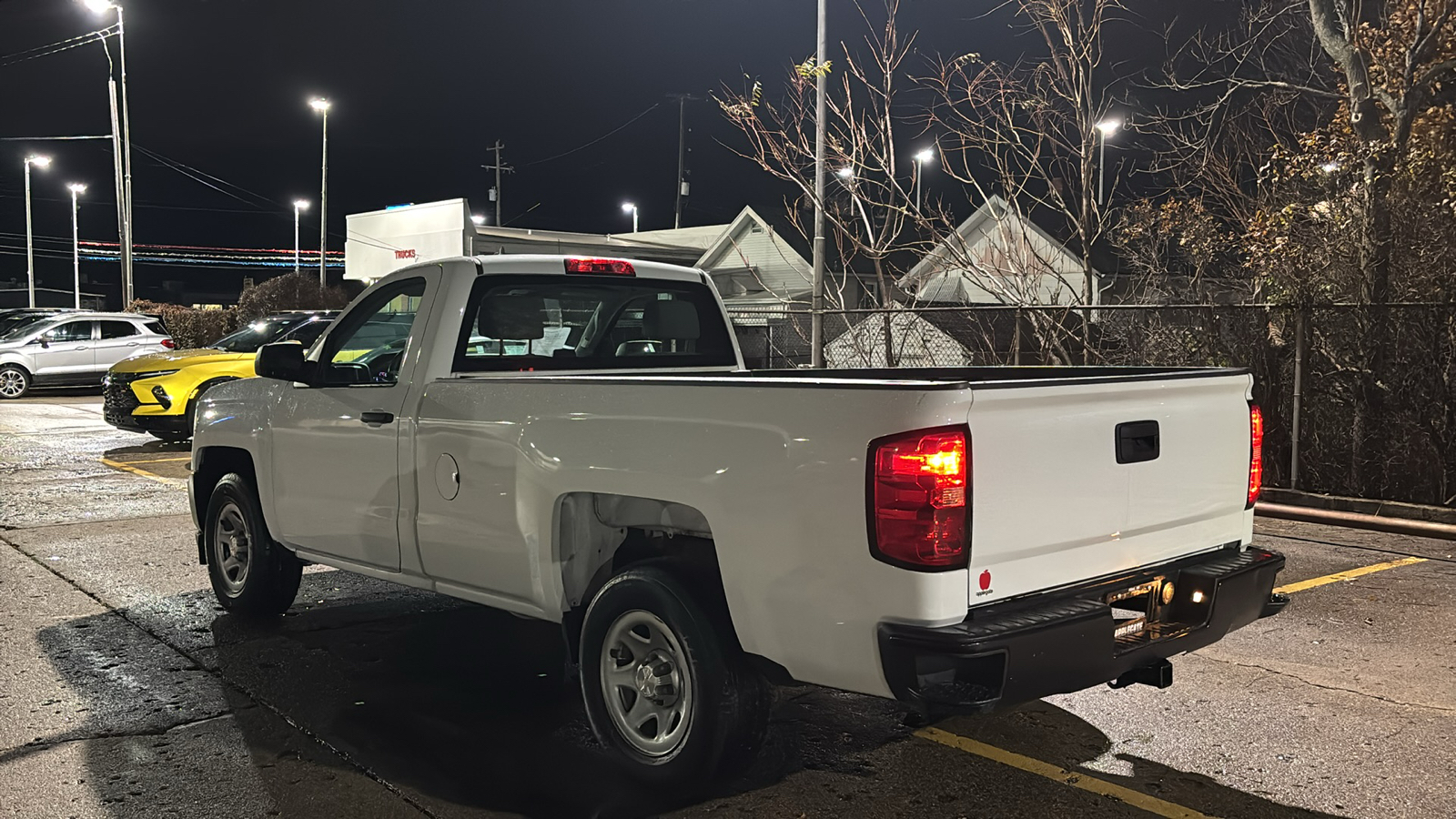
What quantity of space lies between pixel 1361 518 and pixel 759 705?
8577mm

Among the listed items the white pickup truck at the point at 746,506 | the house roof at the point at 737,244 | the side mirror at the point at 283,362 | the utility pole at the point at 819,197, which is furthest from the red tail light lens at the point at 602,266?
the house roof at the point at 737,244

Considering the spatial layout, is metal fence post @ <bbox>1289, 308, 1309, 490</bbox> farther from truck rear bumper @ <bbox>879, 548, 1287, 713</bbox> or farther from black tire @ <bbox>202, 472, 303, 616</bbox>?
black tire @ <bbox>202, 472, 303, 616</bbox>

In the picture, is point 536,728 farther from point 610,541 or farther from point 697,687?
point 697,687

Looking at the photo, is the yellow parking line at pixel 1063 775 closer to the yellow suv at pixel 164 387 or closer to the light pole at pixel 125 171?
the yellow suv at pixel 164 387

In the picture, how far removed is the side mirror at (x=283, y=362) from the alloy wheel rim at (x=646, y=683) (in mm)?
2422

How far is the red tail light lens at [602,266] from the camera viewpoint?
577cm

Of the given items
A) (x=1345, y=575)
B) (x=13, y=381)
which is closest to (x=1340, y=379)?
(x=1345, y=575)

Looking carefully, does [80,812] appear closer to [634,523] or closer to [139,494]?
[634,523]

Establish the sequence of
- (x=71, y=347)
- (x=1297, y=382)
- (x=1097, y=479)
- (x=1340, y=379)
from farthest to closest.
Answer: (x=71, y=347), (x=1340, y=379), (x=1297, y=382), (x=1097, y=479)

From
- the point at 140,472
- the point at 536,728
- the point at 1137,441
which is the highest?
the point at 1137,441

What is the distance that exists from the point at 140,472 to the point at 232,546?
24.6 ft

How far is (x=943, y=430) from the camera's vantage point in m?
3.45

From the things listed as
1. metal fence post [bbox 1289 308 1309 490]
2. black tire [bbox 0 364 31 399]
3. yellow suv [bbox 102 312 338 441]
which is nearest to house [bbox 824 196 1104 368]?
metal fence post [bbox 1289 308 1309 490]

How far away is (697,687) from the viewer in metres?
4.02
